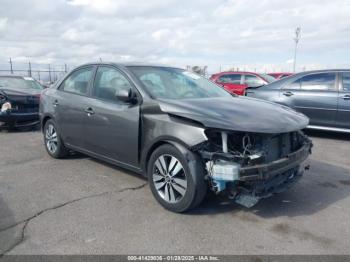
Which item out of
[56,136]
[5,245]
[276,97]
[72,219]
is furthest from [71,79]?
[276,97]

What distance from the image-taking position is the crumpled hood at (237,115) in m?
3.30

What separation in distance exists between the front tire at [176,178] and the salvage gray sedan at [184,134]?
10 mm

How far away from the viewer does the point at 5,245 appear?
2.95 metres

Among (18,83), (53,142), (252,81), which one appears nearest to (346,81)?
(252,81)

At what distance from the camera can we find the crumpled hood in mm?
3305

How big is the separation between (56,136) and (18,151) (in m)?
1.27

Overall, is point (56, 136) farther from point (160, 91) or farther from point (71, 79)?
point (160, 91)

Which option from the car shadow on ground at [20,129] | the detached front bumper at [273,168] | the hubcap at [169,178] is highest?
the detached front bumper at [273,168]

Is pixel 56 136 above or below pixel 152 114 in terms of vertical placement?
below

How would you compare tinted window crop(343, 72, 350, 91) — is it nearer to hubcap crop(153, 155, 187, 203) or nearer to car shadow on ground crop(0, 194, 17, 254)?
hubcap crop(153, 155, 187, 203)

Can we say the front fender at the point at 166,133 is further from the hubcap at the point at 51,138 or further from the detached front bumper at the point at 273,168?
the hubcap at the point at 51,138

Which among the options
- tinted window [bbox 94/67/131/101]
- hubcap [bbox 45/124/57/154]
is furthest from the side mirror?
hubcap [bbox 45/124/57/154]

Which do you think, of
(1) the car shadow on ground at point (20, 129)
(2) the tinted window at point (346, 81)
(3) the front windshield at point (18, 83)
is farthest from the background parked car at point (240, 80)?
(1) the car shadow on ground at point (20, 129)

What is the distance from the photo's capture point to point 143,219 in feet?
11.5
